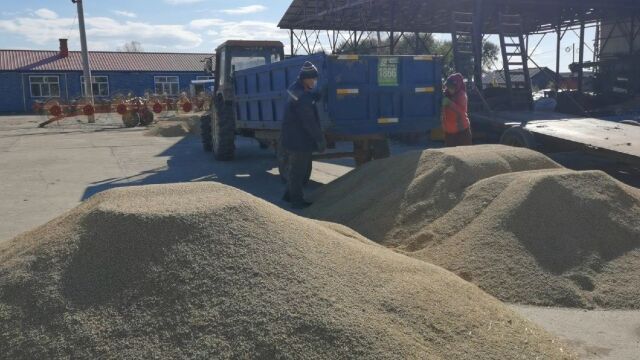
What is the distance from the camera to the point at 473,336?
11.1 ft

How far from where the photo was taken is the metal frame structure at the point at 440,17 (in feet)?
56.9

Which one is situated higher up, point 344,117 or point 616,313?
point 344,117

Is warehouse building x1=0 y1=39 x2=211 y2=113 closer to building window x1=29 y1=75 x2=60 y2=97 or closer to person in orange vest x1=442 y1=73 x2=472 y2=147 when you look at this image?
building window x1=29 y1=75 x2=60 y2=97

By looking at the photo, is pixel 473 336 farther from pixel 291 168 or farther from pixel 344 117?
pixel 344 117

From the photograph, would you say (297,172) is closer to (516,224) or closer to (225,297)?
(516,224)

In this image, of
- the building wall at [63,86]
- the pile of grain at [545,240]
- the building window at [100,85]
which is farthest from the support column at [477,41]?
the building window at [100,85]

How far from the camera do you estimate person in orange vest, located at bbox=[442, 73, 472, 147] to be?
8.40m

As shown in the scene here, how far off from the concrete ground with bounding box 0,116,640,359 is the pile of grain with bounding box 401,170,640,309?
0.90 feet

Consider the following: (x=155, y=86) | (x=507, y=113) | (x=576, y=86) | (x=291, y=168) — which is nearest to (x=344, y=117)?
(x=291, y=168)

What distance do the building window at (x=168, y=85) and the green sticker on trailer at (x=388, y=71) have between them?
40.1 meters

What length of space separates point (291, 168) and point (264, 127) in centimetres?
298

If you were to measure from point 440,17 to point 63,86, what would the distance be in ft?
108

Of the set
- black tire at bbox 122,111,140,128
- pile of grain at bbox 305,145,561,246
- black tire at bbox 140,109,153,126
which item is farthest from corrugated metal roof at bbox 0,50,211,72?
pile of grain at bbox 305,145,561,246

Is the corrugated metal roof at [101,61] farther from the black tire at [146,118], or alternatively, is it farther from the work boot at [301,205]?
the work boot at [301,205]
